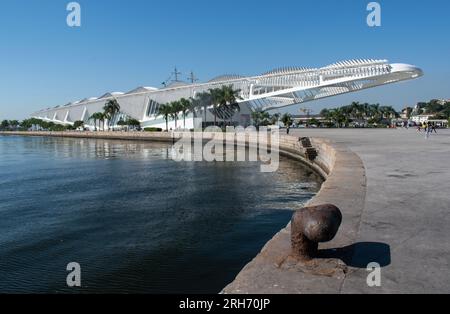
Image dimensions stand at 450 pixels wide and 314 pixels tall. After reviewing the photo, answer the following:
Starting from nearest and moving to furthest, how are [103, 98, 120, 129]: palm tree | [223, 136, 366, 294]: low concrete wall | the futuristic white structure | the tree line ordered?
[223, 136, 366, 294]: low concrete wall, the futuristic white structure, the tree line, [103, 98, 120, 129]: palm tree

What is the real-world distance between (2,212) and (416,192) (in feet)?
38.1

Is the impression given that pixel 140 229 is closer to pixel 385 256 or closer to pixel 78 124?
pixel 385 256

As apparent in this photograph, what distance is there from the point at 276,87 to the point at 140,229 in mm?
71979

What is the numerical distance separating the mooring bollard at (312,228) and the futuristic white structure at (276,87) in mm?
61719

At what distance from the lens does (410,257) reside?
4359 mm

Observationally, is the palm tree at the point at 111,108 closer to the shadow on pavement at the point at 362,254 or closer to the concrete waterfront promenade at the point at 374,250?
the concrete waterfront promenade at the point at 374,250

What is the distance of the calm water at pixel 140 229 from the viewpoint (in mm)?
6977

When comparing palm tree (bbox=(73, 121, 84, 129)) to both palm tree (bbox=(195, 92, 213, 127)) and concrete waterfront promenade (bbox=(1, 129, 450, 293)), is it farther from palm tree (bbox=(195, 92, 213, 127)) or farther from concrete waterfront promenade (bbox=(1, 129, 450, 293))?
concrete waterfront promenade (bbox=(1, 129, 450, 293))

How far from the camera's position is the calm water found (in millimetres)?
6977

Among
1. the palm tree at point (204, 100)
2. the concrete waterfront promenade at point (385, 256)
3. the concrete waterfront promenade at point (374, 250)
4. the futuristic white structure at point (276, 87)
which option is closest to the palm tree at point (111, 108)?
the futuristic white structure at point (276, 87)

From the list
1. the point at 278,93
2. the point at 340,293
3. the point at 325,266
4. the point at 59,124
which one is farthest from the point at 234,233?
the point at 59,124

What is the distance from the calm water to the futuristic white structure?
161 ft

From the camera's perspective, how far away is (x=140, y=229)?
1005 centimetres

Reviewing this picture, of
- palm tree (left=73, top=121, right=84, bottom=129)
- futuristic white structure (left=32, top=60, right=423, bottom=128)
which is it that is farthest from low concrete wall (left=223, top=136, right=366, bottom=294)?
palm tree (left=73, top=121, right=84, bottom=129)
